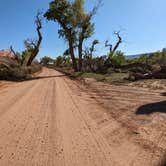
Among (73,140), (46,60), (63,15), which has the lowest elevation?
(73,140)

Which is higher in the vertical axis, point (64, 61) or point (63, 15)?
point (63, 15)

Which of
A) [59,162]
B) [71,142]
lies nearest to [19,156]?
[59,162]

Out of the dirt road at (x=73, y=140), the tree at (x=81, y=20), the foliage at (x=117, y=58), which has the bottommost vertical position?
the dirt road at (x=73, y=140)

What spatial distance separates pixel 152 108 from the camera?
611cm

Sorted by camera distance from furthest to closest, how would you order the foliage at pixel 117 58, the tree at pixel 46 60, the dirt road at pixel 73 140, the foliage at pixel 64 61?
the tree at pixel 46 60 → the foliage at pixel 64 61 → the foliage at pixel 117 58 → the dirt road at pixel 73 140

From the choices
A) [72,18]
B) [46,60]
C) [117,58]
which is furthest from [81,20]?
[46,60]

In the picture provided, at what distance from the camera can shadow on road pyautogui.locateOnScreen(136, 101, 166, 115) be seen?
5758mm

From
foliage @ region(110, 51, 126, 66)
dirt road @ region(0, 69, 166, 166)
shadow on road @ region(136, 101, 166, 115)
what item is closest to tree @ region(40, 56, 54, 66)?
foliage @ region(110, 51, 126, 66)

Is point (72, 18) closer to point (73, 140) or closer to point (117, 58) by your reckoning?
point (117, 58)

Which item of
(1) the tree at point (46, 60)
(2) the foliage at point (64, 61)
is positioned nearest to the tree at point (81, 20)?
(2) the foliage at point (64, 61)

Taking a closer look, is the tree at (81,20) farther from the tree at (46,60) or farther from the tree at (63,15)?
the tree at (46,60)

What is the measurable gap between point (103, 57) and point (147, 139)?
2874cm

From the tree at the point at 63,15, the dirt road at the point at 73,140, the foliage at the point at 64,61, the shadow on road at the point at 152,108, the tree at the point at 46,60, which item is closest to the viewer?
the dirt road at the point at 73,140

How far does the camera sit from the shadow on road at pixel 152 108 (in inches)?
227
